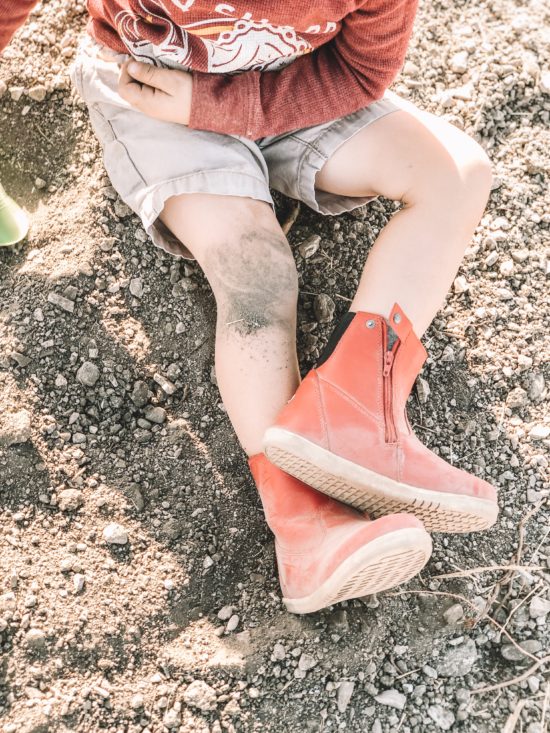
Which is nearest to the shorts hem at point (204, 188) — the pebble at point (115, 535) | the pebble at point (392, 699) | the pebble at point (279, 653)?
the pebble at point (115, 535)

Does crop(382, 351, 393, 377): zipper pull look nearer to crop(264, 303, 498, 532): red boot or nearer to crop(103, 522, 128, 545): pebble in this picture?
crop(264, 303, 498, 532): red boot

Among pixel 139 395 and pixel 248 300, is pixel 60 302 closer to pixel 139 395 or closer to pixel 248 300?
pixel 139 395

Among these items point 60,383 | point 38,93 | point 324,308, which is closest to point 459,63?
point 324,308

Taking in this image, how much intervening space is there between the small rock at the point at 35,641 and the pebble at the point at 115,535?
0.20 meters

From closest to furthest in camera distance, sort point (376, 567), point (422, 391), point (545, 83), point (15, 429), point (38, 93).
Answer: point (376, 567) → point (15, 429) → point (422, 391) → point (38, 93) → point (545, 83)

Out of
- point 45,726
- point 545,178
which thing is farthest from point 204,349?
point 545,178

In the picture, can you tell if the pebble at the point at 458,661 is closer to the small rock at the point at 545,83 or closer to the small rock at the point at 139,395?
the small rock at the point at 139,395

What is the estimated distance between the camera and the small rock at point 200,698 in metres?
1.33

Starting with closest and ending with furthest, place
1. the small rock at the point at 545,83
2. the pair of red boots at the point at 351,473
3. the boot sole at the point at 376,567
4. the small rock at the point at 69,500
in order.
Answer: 1. the boot sole at the point at 376,567
2. the pair of red boots at the point at 351,473
3. the small rock at the point at 69,500
4. the small rock at the point at 545,83

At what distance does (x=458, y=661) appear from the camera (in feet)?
4.57

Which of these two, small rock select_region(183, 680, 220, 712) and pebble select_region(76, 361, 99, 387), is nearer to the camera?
small rock select_region(183, 680, 220, 712)

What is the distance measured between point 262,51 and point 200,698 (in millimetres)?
1162

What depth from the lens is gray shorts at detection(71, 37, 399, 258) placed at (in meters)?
1.44

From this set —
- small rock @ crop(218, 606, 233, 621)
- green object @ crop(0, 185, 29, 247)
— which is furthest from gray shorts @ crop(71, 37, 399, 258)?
small rock @ crop(218, 606, 233, 621)
